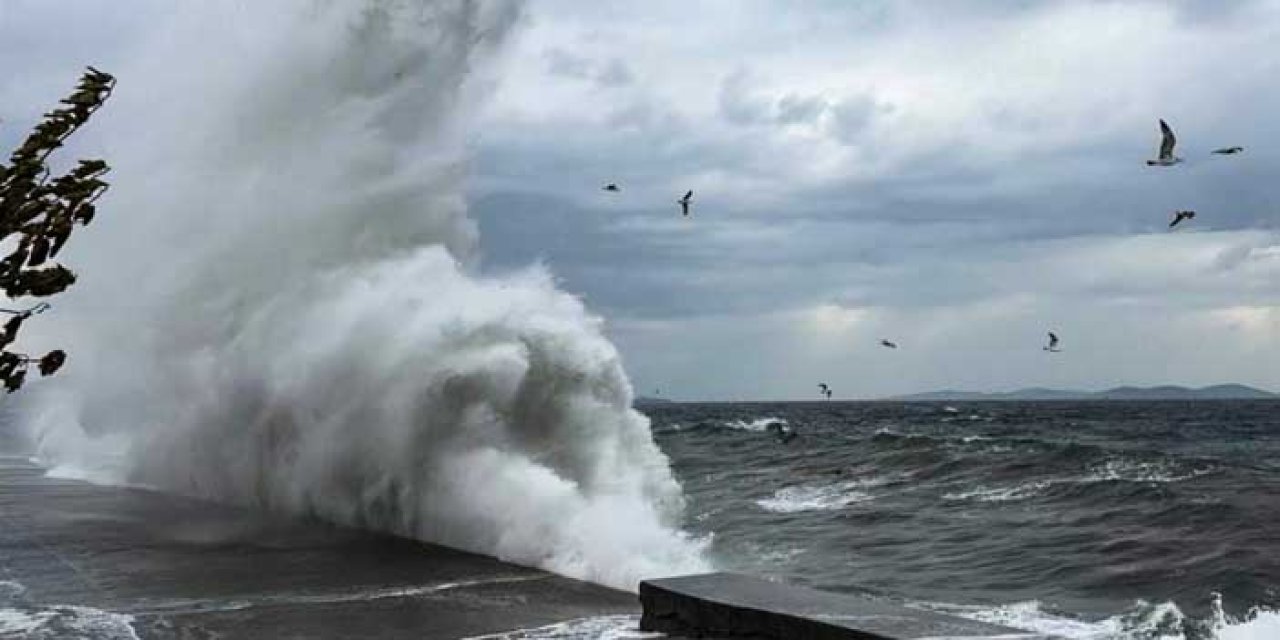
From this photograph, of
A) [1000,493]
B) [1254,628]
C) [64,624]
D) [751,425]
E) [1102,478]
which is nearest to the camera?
[64,624]

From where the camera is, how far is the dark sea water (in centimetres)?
1155

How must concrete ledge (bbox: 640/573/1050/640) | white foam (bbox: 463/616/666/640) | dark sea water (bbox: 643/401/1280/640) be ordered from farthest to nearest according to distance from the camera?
dark sea water (bbox: 643/401/1280/640), white foam (bbox: 463/616/666/640), concrete ledge (bbox: 640/573/1050/640)

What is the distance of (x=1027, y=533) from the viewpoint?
16625mm

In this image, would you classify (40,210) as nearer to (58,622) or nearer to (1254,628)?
(58,622)

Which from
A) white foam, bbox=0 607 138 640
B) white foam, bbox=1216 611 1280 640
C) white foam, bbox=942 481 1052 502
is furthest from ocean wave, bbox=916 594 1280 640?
white foam, bbox=942 481 1052 502

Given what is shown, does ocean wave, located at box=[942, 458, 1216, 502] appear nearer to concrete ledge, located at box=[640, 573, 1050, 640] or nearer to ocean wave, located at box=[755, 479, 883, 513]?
ocean wave, located at box=[755, 479, 883, 513]

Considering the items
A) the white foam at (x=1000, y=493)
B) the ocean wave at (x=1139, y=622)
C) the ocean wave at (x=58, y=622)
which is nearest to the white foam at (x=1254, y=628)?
the ocean wave at (x=1139, y=622)

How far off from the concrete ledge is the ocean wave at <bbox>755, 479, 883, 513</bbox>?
499 inches

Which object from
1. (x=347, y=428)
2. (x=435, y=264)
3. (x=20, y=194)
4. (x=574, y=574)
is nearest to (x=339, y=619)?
(x=574, y=574)

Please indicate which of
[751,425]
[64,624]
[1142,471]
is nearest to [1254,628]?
[64,624]

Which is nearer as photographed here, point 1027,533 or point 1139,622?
point 1139,622

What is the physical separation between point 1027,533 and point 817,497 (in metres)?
6.08

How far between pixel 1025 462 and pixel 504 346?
16.0 metres

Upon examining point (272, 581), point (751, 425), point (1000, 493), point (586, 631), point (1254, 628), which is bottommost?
point (1254, 628)
